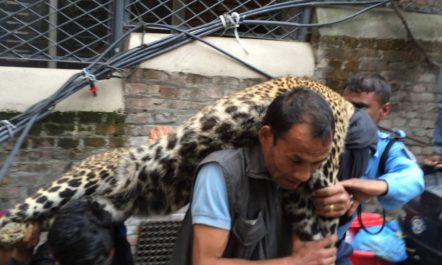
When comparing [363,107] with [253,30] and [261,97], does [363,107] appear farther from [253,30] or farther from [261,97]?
[253,30]

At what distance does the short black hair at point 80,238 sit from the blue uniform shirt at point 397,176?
996 mm

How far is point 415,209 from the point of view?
11.8 ft

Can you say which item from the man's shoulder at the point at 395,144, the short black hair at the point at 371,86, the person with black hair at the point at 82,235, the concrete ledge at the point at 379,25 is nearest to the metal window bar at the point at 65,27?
the concrete ledge at the point at 379,25

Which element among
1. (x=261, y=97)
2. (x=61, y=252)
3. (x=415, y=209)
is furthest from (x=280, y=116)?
(x=415, y=209)

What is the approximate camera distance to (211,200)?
1.78m

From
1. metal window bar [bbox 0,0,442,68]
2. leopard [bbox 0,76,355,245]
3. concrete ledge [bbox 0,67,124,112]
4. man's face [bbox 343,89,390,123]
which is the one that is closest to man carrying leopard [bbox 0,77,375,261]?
leopard [bbox 0,76,355,245]

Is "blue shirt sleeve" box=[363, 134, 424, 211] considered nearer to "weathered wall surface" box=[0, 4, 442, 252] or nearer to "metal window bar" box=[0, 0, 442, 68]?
"weathered wall surface" box=[0, 4, 442, 252]

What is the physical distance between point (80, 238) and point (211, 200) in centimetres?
59

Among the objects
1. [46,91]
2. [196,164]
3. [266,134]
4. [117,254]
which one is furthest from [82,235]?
[46,91]

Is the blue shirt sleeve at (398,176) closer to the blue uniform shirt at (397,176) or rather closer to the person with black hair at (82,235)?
the blue uniform shirt at (397,176)

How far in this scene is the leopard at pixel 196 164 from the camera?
1.99 metres

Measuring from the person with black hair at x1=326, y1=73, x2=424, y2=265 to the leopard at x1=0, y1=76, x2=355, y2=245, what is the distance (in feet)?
0.75

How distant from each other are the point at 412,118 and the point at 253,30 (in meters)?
1.61

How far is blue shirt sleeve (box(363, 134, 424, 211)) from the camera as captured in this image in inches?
98.0
